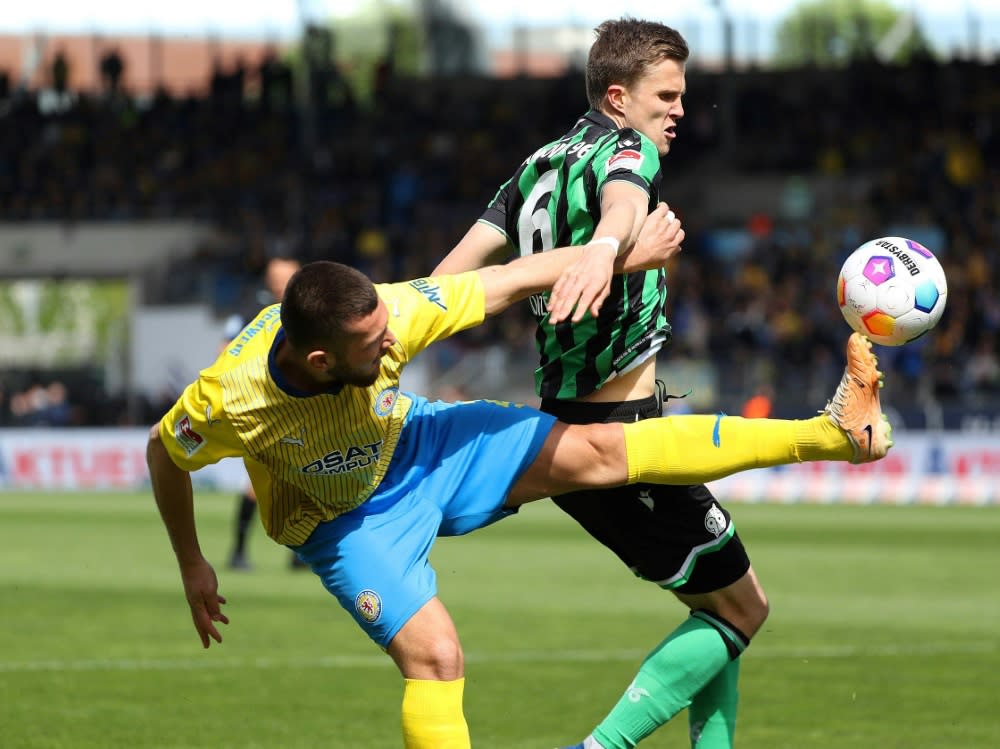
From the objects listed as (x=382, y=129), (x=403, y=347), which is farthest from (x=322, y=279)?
(x=382, y=129)

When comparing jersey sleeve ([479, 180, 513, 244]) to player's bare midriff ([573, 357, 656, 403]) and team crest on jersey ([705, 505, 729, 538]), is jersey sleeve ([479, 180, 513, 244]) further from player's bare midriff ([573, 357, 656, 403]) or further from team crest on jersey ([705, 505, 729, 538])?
team crest on jersey ([705, 505, 729, 538])

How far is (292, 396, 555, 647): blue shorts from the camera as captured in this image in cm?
477

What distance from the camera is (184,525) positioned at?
200 inches

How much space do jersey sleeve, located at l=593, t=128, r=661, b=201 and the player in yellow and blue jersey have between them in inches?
6.3

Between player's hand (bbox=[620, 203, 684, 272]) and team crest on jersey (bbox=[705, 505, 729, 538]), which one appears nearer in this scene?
player's hand (bbox=[620, 203, 684, 272])

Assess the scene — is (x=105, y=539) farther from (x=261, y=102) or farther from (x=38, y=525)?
(x=261, y=102)

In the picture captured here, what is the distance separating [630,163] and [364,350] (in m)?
1.09

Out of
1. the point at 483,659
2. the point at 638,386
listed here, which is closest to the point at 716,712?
the point at 638,386

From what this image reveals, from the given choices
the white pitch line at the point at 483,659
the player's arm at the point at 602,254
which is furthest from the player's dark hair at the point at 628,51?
the white pitch line at the point at 483,659

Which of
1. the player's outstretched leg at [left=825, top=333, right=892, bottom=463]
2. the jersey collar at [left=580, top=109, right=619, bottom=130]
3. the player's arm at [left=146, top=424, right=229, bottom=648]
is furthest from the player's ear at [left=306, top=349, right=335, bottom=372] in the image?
the player's outstretched leg at [left=825, top=333, right=892, bottom=463]

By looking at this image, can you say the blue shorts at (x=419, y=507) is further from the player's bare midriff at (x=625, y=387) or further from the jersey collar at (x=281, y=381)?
the jersey collar at (x=281, y=381)

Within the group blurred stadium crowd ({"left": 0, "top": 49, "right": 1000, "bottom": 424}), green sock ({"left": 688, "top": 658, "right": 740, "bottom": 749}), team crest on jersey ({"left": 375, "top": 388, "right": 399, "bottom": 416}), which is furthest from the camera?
blurred stadium crowd ({"left": 0, "top": 49, "right": 1000, "bottom": 424})

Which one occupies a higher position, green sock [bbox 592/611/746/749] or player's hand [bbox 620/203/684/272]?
player's hand [bbox 620/203/684/272]

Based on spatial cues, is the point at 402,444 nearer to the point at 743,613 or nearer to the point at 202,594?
the point at 202,594
